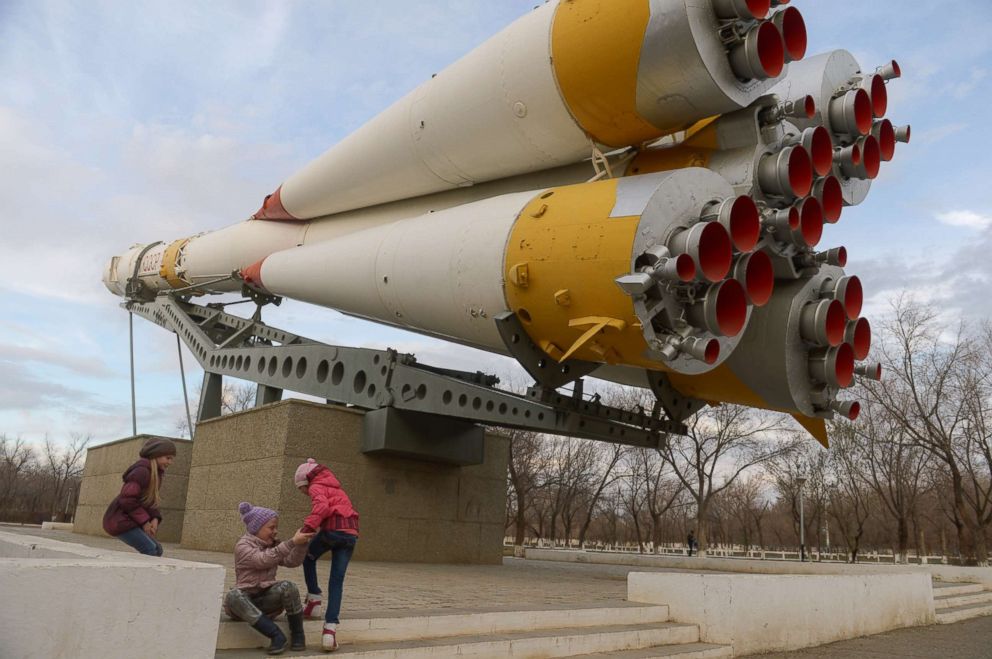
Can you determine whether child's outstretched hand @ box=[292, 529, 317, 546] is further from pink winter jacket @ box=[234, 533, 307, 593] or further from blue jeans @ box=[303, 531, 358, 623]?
blue jeans @ box=[303, 531, 358, 623]

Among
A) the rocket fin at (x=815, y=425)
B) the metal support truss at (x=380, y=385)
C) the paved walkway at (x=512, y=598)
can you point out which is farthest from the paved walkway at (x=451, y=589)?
the rocket fin at (x=815, y=425)

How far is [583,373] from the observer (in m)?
7.26

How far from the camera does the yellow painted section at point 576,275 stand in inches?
225

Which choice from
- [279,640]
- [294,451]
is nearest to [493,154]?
[294,451]

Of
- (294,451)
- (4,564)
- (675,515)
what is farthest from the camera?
(675,515)

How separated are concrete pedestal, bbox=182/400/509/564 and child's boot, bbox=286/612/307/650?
5056 millimetres

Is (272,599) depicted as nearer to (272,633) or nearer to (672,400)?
(272,633)

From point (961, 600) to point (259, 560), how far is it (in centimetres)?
1091

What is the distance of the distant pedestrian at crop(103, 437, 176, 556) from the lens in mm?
3873

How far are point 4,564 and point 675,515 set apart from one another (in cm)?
4795

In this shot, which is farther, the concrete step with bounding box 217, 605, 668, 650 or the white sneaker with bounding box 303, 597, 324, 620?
the white sneaker with bounding box 303, 597, 324, 620

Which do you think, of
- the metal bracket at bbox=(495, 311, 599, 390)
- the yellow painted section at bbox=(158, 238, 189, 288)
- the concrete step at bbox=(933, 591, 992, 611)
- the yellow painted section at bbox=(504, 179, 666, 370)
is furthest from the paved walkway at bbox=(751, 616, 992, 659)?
the yellow painted section at bbox=(158, 238, 189, 288)

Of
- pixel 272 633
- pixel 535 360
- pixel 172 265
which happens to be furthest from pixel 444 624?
pixel 172 265

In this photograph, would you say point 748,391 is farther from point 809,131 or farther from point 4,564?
point 4,564
